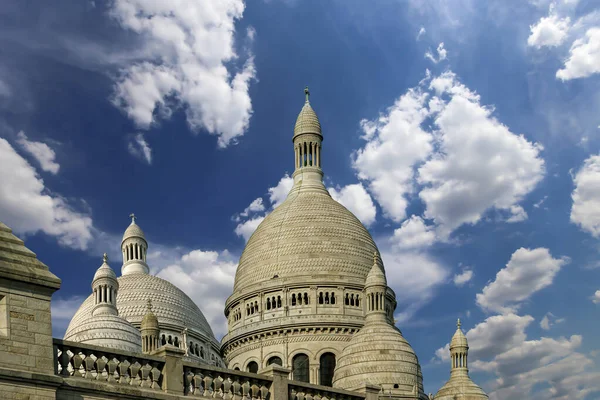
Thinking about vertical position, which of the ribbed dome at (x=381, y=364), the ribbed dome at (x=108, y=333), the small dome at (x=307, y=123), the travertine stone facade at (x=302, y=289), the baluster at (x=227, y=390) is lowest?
the baluster at (x=227, y=390)

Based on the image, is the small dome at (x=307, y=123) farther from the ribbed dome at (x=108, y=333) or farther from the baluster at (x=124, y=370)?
the baluster at (x=124, y=370)

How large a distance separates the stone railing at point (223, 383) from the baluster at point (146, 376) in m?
0.70

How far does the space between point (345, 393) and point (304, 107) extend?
6408 centimetres

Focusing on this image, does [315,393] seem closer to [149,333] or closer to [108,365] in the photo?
[108,365]

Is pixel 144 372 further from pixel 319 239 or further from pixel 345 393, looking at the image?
pixel 319 239

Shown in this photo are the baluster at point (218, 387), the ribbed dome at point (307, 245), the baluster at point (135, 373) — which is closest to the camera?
the baluster at point (135, 373)

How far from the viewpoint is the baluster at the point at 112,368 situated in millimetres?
15055

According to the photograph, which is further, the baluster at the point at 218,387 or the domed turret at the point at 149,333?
the domed turret at the point at 149,333

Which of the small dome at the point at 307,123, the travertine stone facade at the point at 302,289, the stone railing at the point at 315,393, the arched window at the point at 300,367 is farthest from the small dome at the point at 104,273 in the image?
the stone railing at the point at 315,393

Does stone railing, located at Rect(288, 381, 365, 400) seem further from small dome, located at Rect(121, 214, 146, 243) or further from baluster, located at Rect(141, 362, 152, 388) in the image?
small dome, located at Rect(121, 214, 146, 243)

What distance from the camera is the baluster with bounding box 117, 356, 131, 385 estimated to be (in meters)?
15.1

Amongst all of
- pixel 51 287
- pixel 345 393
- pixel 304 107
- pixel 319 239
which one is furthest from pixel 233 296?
pixel 51 287

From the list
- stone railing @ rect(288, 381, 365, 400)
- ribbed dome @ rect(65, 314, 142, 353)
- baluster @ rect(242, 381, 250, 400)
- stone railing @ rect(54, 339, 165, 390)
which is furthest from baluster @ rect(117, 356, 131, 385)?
ribbed dome @ rect(65, 314, 142, 353)

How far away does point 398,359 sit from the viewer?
57719 mm
